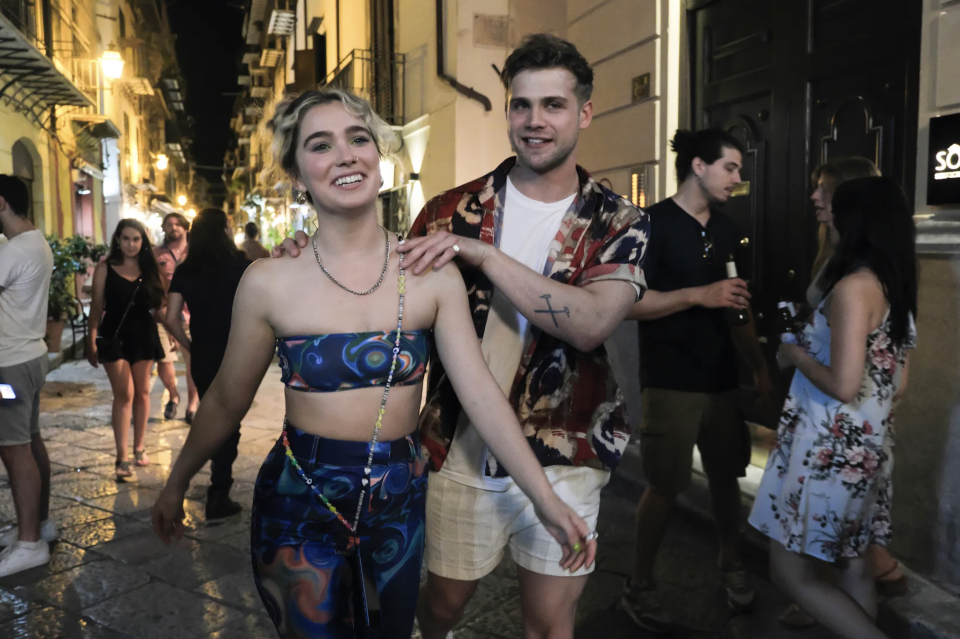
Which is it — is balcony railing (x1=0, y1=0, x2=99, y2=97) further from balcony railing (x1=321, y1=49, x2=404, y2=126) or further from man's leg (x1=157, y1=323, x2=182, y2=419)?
man's leg (x1=157, y1=323, x2=182, y2=419)

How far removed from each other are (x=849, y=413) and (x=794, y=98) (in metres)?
2.84

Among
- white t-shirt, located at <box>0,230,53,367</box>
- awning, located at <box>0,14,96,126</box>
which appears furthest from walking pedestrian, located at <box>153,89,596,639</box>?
awning, located at <box>0,14,96,126</box>

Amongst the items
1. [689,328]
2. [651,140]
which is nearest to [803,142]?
[651,140]

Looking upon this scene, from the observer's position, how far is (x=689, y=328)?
11.2 feet

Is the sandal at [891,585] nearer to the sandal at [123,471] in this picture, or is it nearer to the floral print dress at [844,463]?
the floral print dress at [844,463]

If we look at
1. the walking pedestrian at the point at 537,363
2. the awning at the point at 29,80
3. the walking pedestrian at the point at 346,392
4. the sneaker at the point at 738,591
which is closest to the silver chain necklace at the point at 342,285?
the walking pedestrian at the point at 346,392

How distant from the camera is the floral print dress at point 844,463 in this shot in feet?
8.87

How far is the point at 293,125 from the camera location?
1.92 metres

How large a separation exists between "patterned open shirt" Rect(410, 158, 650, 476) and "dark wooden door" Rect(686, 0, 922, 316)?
6.91 ft

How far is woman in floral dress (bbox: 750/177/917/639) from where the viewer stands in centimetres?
260

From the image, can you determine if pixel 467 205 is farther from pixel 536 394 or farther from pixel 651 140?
pixel 651 140

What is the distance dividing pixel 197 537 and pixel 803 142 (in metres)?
4.22

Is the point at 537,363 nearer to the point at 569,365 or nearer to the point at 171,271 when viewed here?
the point at 569,365

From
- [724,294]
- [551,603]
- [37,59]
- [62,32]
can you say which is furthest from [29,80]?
[551,603]
